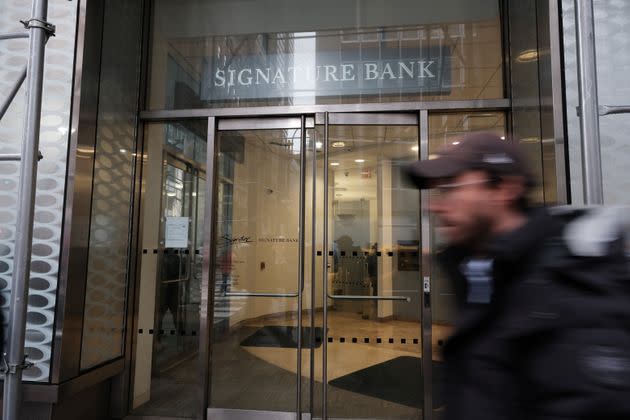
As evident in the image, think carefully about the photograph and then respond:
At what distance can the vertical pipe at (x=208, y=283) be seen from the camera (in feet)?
12.5

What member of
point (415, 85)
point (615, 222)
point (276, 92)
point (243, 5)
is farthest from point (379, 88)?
point (615, 222)

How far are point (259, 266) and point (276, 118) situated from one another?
1.39m

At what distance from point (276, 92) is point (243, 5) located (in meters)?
0.99

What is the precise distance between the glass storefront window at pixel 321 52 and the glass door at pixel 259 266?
0.44m

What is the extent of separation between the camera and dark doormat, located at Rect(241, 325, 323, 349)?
3.84m

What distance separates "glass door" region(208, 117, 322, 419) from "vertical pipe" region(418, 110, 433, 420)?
93 centimetres

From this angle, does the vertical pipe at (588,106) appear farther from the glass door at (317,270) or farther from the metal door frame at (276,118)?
the glass door at (317,270)

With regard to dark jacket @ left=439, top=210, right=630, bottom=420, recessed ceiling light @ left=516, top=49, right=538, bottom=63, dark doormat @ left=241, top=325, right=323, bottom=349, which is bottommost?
dark doormat @ left=241, top=325, right=323, bottom=349

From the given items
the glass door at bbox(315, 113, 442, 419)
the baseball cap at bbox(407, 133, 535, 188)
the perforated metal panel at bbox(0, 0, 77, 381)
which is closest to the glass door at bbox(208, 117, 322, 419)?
the glass door at bbox(315, 113, 442, 419)

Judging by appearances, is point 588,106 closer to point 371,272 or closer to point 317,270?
point 371,272

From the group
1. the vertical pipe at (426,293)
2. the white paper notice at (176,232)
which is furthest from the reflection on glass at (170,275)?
the vertical pipe at (426,293)

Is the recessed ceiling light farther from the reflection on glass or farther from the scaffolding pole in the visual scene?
the scaffolding pole

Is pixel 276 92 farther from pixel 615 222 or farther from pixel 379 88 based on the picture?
pixel 615 222

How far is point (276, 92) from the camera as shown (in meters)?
4.16
